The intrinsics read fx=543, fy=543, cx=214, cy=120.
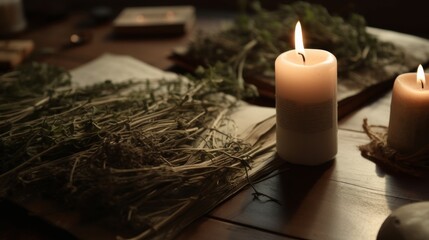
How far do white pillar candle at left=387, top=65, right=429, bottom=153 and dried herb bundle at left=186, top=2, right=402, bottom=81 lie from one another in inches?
11.7

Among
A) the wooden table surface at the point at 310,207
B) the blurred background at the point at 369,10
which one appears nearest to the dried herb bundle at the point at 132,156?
the wooden table surface at the point at 310,207

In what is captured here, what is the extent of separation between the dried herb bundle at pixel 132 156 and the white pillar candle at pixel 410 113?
19 cm

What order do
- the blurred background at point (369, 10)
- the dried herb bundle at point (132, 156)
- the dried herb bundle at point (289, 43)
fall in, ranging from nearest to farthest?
the dried herb bundle at point (132, 156), the dried herb bundle at point (289, 43), the blurred background at point (369, 10)

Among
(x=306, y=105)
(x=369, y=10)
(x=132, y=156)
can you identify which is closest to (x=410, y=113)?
(x=306, y=105)

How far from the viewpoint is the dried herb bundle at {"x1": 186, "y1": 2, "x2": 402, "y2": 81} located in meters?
1.11

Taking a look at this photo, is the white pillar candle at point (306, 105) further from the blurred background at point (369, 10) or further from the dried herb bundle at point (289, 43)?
the blurred background at point (369, 10)

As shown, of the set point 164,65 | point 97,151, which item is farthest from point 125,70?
point 97,151

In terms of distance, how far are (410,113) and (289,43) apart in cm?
46

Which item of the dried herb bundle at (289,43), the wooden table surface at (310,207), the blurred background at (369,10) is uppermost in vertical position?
the dried herb bundle at (289,43)

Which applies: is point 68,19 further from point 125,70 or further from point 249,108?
point 249,108

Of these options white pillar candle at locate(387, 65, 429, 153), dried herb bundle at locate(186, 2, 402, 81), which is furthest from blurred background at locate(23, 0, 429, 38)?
white pillar candle at locate(387, 65, 429, 153)

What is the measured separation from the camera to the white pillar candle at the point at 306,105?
2.47ft

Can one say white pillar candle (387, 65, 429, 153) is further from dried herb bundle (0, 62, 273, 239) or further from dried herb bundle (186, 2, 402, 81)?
dried herb bundle (186, 2, 402, 81)

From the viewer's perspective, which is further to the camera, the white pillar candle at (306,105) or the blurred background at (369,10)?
the blurred background at (369,10)
